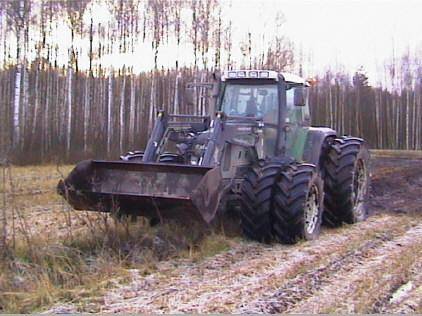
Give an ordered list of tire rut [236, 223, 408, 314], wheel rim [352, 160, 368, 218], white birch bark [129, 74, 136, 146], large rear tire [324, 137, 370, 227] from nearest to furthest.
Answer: tire rut [236, 223, 408, 314], large rear tire [324, 137, 370, 227], wheel rim [352, 160, 368, 218], white birch bark [129, 74, 136, 146]

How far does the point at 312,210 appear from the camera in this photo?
7844mm

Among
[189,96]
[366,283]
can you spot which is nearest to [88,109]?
[189,96]

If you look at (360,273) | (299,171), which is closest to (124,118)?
(299,171)

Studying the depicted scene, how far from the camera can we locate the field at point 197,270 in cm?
481

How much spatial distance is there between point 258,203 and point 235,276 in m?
1.46

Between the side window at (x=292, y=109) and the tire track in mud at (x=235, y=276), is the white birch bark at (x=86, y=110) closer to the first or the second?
the side window at (x=292, y=109)

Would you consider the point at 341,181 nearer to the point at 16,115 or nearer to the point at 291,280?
the point at 291,280

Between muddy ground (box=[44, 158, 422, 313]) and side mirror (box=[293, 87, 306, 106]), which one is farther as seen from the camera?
side mirror (box=[293, 87, 306, 106])

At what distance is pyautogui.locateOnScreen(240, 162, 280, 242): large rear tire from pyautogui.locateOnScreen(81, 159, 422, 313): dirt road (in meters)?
0.17

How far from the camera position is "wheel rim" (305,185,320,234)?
7660 millimetres

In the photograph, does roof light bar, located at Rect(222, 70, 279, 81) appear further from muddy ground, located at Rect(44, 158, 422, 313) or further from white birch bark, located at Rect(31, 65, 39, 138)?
white birch bark, located at Rect(31, 65, 39, 138)

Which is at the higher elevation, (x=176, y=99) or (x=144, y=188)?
(x=176, y=99)

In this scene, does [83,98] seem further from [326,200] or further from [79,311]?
[79,311]

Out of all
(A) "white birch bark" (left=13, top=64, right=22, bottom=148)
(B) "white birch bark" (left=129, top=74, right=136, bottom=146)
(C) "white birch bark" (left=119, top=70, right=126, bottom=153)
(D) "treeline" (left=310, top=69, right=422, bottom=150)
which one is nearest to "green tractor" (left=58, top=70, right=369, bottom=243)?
(A) "white birch bark" (left=13, top=64, right=22, bottom=148)
